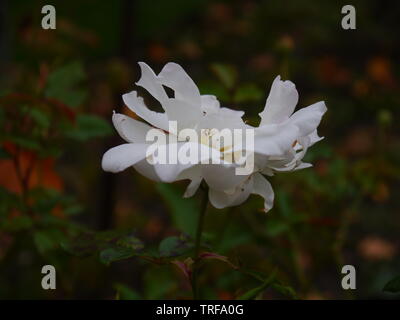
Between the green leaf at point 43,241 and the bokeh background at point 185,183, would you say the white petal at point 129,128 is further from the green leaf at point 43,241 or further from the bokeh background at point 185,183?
the green leaf at point 43,241

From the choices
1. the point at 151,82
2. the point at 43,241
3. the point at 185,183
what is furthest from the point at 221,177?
the point at 185,183

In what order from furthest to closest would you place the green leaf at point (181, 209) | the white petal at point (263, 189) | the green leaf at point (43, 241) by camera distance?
1. the green leaf at point (181, 209)
2. the green leaf at point (43, 241)
3. the white petal at point (263, 189)

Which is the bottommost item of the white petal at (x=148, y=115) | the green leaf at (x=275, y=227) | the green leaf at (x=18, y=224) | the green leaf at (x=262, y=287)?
the green leaf at (x=262, y=287)

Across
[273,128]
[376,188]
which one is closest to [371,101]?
[376,188]

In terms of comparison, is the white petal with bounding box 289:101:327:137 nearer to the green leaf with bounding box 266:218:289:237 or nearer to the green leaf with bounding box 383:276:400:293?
the green leaf with bounding box 383:276:400:293

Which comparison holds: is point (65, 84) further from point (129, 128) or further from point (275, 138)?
point (275, 138)

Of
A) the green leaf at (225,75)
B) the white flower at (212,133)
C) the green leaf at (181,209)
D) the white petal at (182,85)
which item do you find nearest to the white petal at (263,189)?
the white flower at (212,133)
